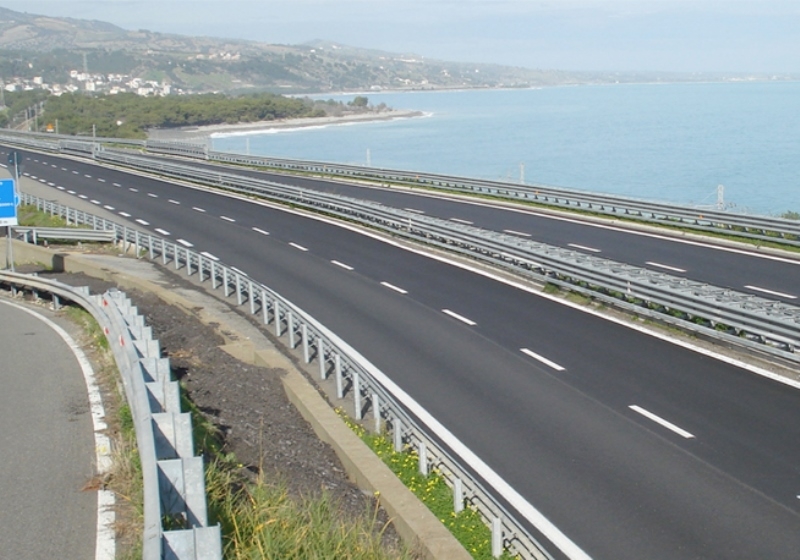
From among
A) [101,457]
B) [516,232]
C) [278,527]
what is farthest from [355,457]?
[516,232]

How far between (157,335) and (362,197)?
92.8 ft

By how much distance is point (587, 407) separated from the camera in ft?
44.1

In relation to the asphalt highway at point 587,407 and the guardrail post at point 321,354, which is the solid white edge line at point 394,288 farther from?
the guardrail post at point 321,354

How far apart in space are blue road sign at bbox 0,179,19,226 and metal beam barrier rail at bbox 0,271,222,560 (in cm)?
1514

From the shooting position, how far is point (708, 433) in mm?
12219

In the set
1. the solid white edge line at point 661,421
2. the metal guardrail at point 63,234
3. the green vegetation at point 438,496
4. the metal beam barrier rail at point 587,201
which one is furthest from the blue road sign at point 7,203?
the metal beam barrier rail at point 587,201

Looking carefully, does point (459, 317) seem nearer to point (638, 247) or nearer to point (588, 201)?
point (638, 247)

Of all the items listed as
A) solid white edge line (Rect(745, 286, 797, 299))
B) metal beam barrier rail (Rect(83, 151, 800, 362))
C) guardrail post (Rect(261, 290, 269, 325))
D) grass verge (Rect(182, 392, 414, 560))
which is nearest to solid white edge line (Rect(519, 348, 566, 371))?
metal beam barrier rail (Rect(83, 151, 800, 362))

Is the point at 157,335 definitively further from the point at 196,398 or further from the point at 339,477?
the point at 339,477

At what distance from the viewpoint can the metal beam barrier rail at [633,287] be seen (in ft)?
52.1

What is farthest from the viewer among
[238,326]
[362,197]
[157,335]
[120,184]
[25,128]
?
[25,128]

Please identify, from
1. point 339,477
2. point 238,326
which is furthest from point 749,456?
point 238,326

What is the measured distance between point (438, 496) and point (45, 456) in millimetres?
3873

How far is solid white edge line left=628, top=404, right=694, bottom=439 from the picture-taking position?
40.1 feet
